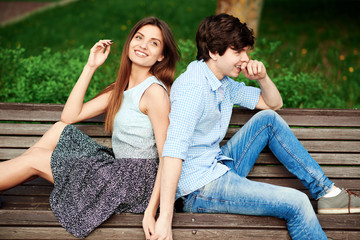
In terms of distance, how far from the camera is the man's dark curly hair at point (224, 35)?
2336mm

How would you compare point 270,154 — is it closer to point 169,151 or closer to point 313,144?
point 313,144

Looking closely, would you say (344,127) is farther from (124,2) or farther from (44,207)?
(124,2)

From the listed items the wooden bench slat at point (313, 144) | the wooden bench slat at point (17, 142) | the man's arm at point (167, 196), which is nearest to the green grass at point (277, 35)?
the wooden bench slat at point (313, 144)

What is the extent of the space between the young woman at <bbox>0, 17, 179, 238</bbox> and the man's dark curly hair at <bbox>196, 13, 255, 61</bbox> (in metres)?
0.31

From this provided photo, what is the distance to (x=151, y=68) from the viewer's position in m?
2.62

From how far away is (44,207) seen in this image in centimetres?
249

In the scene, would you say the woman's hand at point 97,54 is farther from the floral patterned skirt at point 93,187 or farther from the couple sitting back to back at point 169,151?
the floral patterned skirt at point 93,187

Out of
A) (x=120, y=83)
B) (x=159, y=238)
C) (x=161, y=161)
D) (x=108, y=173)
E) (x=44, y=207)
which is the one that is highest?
(x=120, y=83)

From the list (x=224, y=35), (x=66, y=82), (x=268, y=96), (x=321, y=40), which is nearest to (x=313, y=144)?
(x=268, y=96)

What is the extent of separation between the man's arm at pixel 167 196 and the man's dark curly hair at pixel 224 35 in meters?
0.77

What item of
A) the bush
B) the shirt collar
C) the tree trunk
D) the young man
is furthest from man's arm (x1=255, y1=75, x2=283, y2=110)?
the tree trunk

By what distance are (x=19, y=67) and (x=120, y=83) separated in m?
2.41

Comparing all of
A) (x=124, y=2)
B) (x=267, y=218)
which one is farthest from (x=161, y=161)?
(x=124, y=2)

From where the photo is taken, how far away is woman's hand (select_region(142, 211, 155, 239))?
2.08 m
